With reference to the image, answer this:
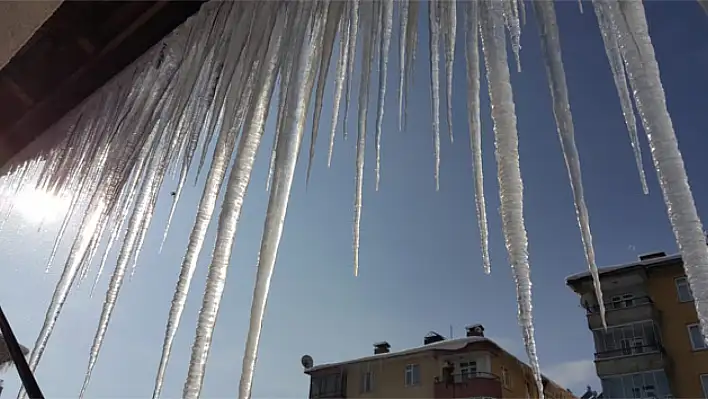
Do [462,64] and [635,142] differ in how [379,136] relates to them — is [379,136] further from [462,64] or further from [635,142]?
[635,142]

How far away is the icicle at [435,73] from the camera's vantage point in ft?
2.91

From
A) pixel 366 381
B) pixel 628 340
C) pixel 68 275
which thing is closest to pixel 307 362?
pixel 366 381

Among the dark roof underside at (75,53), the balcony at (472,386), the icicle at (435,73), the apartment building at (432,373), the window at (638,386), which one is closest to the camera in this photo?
the icicle at (435,73)

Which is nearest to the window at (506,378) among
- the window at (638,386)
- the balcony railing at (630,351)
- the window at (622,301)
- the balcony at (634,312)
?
the window at (638,386)

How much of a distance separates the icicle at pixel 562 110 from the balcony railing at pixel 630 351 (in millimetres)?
15225

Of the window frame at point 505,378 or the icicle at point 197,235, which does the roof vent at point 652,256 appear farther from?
the icicle at point 197,235

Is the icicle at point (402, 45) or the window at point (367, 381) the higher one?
the window at point (367, 381)

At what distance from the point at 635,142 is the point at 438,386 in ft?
58.0

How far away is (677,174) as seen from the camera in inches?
20.0

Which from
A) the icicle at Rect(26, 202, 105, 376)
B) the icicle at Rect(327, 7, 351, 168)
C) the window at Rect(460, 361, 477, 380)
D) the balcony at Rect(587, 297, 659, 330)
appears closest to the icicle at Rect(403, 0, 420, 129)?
the icicle at Rect(327, 7, 351, 168)

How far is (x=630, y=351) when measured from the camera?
13.9 metres

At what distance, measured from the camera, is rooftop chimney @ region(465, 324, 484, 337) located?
17562mm

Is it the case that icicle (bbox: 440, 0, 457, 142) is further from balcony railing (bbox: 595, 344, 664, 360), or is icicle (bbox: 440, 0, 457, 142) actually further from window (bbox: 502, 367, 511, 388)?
window (bbox: 502, 367, 511, 388)

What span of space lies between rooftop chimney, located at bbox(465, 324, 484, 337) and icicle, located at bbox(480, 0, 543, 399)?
17.8 metres
